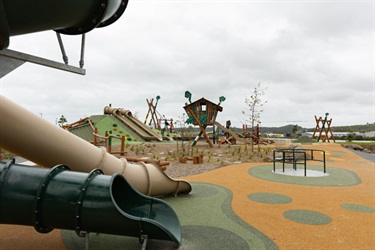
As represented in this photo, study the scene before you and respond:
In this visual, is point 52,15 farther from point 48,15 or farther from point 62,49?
point 62,49

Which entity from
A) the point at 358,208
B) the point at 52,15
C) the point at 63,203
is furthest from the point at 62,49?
the point at 358,208

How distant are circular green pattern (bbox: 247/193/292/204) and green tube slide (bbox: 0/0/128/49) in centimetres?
549

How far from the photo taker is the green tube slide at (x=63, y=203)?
3047 millimetres

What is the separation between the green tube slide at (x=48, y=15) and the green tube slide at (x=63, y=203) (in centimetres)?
185

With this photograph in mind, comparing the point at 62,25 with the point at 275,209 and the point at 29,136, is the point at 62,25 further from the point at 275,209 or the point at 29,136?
the point at 275,209

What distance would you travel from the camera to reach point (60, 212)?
10.0ft

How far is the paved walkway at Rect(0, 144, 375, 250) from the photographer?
385 cm

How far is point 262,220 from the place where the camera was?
4.84 m

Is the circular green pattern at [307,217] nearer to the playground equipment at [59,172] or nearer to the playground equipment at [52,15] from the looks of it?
the playground equipment at [59,172]

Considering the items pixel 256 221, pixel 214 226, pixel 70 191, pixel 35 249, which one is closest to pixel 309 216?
pixel 256 221

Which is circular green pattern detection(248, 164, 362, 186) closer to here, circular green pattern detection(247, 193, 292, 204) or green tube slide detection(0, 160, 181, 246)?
circular green pattern detection(247, 193, 292, 204)

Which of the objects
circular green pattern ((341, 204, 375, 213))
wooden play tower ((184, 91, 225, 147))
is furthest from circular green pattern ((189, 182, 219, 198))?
wooden play tower ((184, 91, 225, 147))

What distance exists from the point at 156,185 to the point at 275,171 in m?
6.15

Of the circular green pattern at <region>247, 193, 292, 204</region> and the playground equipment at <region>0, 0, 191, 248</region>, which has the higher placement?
the playground equipment at <region>0, 0, 191, 248</region>
